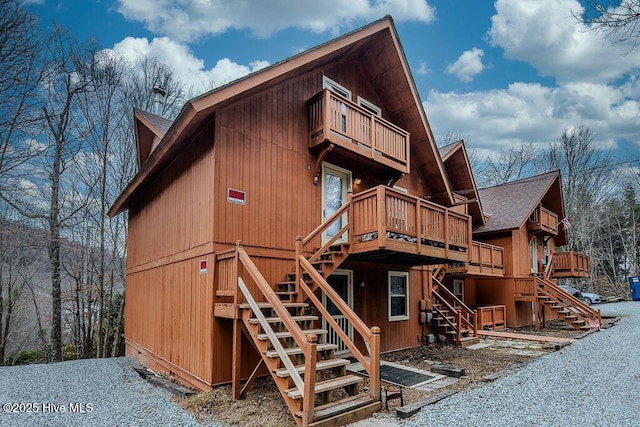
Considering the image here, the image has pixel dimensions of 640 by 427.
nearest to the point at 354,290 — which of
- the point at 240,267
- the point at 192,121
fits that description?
the point at 240,267

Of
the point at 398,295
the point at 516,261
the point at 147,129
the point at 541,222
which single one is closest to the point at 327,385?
the point at 398,295

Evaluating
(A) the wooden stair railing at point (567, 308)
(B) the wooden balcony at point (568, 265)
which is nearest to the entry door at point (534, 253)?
(B) the wooden balcony at point (568, 265)

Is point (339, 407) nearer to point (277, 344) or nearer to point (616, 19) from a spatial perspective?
point (277, 344)

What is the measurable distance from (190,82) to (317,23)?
341 inches

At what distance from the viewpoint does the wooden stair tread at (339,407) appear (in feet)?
15.8

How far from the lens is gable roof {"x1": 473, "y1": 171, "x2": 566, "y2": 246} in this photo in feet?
57.5

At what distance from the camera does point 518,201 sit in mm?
18875

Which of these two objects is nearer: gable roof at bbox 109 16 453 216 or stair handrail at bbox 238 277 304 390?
stair handrail at bbox 238 277 304 390

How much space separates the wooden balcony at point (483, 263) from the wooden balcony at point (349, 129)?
5819mm

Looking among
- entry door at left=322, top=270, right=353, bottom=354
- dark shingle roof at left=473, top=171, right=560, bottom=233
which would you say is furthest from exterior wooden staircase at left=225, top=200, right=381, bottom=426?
dark shingle roof at left=473, top=171, right=560, bottom=233

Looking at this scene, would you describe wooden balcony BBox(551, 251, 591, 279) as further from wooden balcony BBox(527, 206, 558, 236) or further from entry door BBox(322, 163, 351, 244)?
entry door BBox(322, 163, 351, 244)

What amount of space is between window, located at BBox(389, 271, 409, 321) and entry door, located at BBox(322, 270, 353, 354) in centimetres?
172

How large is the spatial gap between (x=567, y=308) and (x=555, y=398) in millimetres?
11400

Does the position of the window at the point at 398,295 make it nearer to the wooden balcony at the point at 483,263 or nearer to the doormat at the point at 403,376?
the doormat at the point at 403,376
